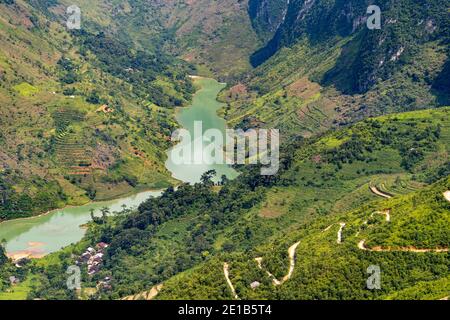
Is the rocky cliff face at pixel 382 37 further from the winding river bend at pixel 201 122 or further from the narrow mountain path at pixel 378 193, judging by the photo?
the narrow mountain path at pixel 378 193

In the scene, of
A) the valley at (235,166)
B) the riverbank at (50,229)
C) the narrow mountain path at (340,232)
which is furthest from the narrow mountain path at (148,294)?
the riverbank at (50,229)

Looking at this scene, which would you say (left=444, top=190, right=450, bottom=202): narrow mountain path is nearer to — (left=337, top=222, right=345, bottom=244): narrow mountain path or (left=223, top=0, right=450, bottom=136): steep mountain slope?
(left=337, top=222, right=345, bottom=244): narrow mountain path

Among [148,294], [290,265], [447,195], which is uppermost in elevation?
[447,195]

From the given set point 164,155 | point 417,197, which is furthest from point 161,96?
point 417,197

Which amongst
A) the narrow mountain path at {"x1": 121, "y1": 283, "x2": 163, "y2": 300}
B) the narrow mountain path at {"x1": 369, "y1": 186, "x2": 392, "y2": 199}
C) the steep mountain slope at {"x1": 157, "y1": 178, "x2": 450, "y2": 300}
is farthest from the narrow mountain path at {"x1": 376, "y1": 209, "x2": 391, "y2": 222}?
the narrow mountain path at {"x1": 121, "y1": 283, "x2": 163, "y2": 300}

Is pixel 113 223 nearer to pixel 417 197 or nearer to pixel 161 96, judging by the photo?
pixel 417 197

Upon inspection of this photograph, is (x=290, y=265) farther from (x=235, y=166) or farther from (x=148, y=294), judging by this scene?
(x=235, y=166)

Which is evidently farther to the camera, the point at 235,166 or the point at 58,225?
the point at 235,166

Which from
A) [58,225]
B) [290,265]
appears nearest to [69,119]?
[58,225]
